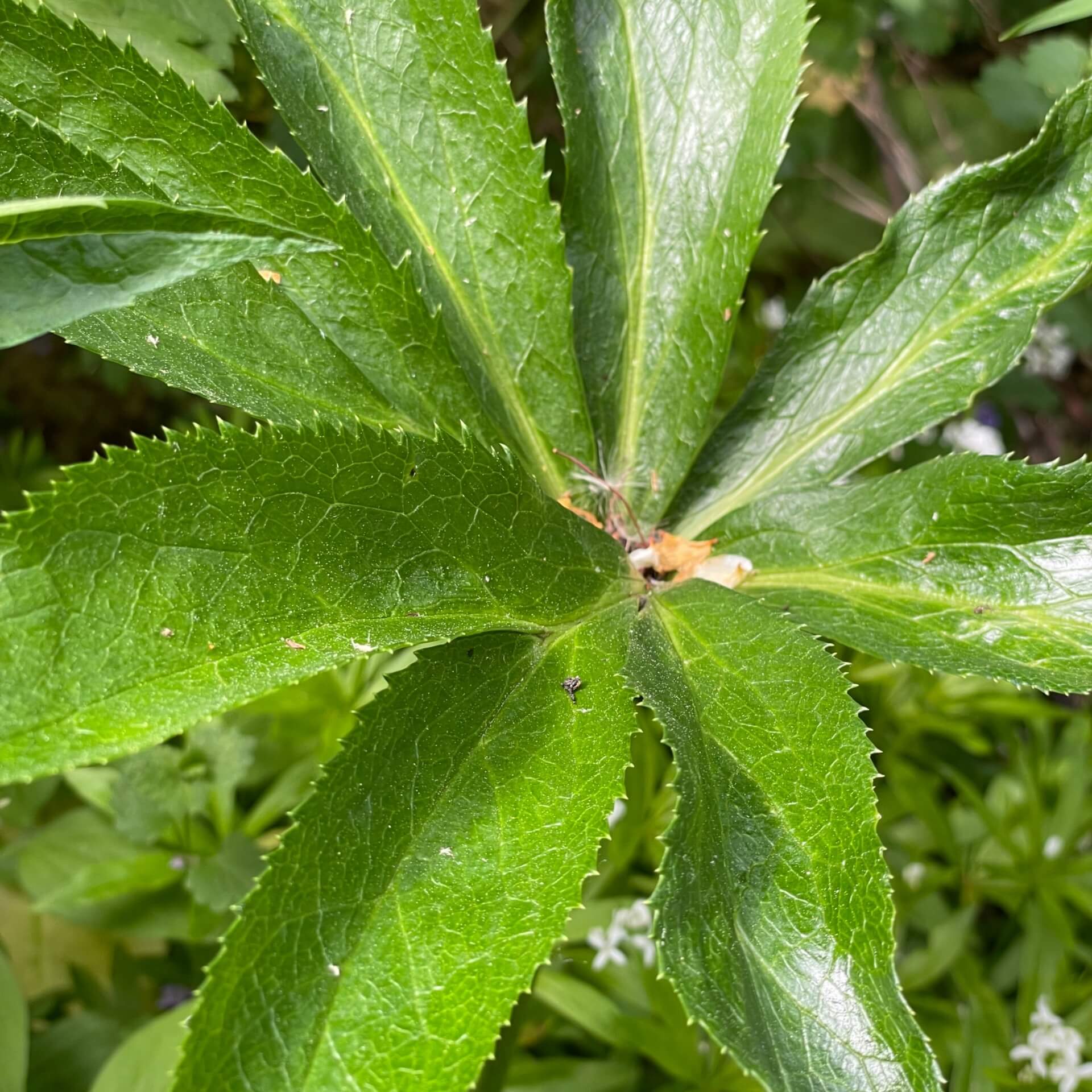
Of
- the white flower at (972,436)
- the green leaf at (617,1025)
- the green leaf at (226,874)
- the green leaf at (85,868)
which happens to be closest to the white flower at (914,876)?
the green leaf at (617,1025)

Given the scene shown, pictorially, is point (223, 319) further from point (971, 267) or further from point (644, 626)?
point (971, 267)

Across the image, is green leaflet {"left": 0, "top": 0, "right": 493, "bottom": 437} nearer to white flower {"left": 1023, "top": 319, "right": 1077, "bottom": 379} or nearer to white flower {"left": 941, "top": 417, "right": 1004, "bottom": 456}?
white flower {"left": 941, "top": 417, "right": 1004, "bottom": 456}

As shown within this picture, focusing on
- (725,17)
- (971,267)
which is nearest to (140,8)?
(725,17)

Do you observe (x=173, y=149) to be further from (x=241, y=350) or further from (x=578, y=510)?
(x=578, y=510)

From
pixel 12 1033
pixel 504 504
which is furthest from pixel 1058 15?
pixel 12 1033

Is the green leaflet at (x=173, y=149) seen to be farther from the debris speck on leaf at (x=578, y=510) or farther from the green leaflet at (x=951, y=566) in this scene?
the green leaflet at (x=951, y=566)
